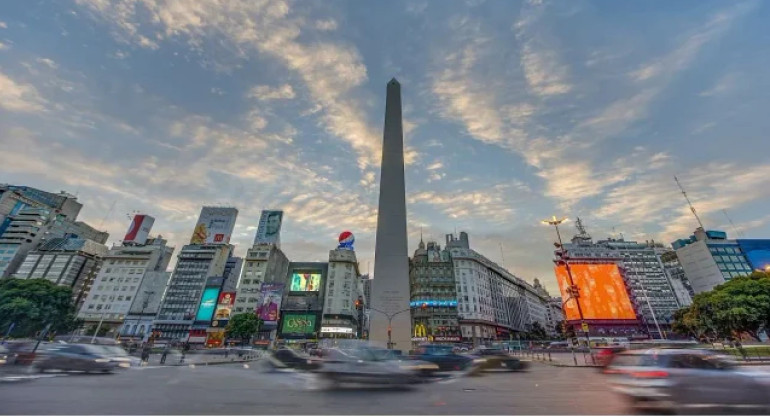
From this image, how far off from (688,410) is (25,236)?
129619 mm

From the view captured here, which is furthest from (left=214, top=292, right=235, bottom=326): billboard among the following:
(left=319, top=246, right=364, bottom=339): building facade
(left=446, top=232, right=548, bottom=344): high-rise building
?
(left=446, top=232, right=548, bottom=344): high-rise building

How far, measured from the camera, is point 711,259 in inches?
3403

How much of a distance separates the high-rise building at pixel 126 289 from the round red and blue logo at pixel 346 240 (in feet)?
158

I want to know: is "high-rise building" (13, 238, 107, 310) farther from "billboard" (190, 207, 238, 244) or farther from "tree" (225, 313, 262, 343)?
"tree" (225, 313, 262, 343)

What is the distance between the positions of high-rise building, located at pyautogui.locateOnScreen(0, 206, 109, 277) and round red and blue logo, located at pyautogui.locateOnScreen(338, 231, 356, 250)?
8474cm

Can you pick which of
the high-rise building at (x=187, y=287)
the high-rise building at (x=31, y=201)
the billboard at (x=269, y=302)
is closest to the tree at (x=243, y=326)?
the billboard at (x=269, y=302)

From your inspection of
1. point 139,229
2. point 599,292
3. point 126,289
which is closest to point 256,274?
point 126,289

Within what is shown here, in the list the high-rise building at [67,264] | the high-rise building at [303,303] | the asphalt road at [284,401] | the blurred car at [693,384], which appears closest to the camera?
the asphalt road at [284,401]

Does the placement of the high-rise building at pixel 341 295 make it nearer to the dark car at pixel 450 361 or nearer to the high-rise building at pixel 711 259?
the dark car at pixel 450 361

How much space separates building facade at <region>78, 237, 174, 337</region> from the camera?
258 feet

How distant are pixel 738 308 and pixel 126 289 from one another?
116 meters

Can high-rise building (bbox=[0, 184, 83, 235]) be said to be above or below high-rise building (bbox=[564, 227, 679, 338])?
above

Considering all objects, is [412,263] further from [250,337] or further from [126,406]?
[126,406]

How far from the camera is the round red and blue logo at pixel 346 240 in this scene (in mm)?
82188
